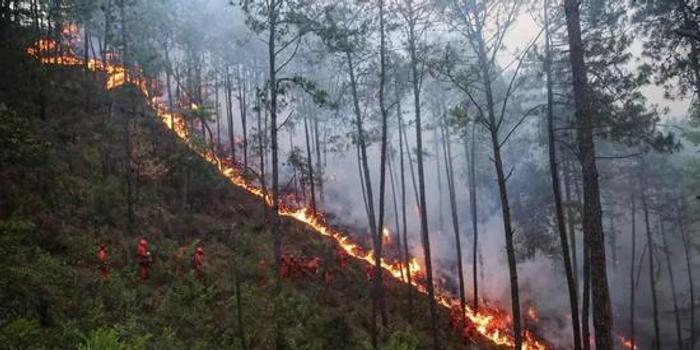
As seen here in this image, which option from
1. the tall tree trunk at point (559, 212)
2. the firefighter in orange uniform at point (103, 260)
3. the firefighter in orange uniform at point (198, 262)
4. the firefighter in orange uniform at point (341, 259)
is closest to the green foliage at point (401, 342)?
the tall tree trunk at point (559, 212)

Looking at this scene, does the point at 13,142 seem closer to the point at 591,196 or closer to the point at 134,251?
the point at 134,251

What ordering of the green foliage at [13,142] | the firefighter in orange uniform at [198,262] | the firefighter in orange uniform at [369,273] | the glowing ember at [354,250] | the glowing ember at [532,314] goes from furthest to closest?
the glowing ember at [532,314] → the glowing ember at [354,250] → the firefighter in orange uniform at [369,273] → the firefighter in orange uniform at [198,262] → the green foliage at [13,142]

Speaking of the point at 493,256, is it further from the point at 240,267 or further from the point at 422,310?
the point at 240,267

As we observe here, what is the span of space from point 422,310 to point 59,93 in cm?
2254

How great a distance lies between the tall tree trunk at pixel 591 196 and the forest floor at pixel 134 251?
5113mm

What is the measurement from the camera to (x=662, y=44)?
15953 mm

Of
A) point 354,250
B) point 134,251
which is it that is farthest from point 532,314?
point 134,251

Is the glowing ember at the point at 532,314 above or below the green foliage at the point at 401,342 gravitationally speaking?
below

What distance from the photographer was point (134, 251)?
18.2 m

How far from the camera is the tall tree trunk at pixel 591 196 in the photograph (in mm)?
9352

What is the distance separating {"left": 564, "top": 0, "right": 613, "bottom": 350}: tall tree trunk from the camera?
9352 millimetres

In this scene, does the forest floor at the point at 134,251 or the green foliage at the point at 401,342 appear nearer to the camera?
the forest floor at the point at 134,251

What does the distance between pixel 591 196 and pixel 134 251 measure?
14.7 metres

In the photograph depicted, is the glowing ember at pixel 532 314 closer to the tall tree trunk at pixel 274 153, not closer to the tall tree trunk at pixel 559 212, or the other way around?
the tall tree trunk at pixel 559 212
